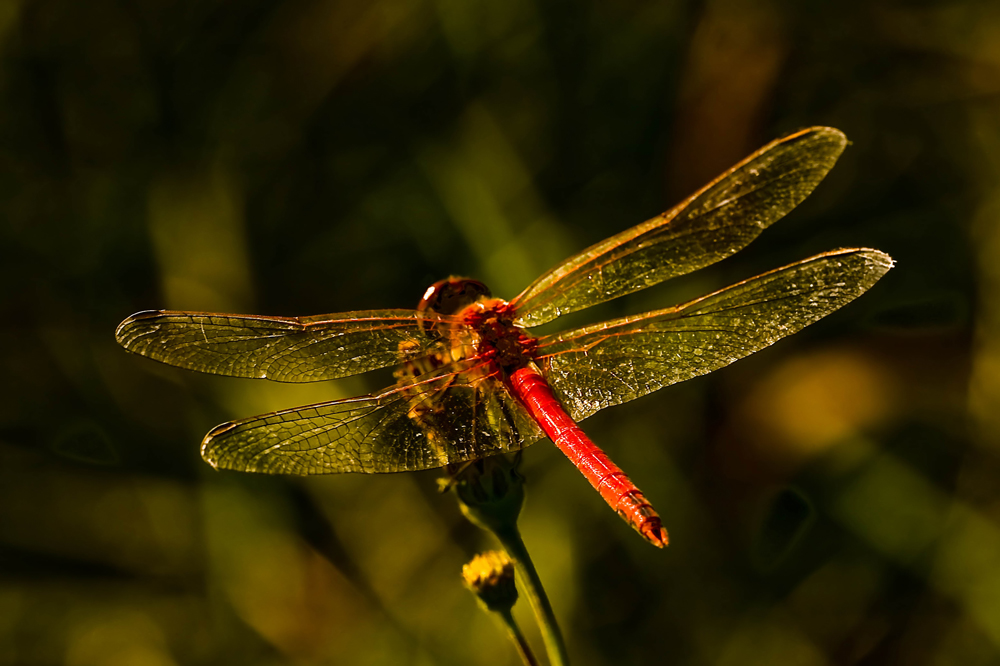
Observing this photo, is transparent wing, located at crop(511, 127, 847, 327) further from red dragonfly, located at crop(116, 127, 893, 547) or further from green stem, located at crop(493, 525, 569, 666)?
green stem, located at crop(493, 525, 569, 666)

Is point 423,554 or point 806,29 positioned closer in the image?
point 423,554

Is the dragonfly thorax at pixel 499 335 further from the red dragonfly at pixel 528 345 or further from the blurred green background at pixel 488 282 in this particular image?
the blurred green background at pixel 488 282

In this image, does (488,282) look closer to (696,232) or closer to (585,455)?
(696,232)

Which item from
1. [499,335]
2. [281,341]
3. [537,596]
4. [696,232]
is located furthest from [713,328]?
[281,341]
